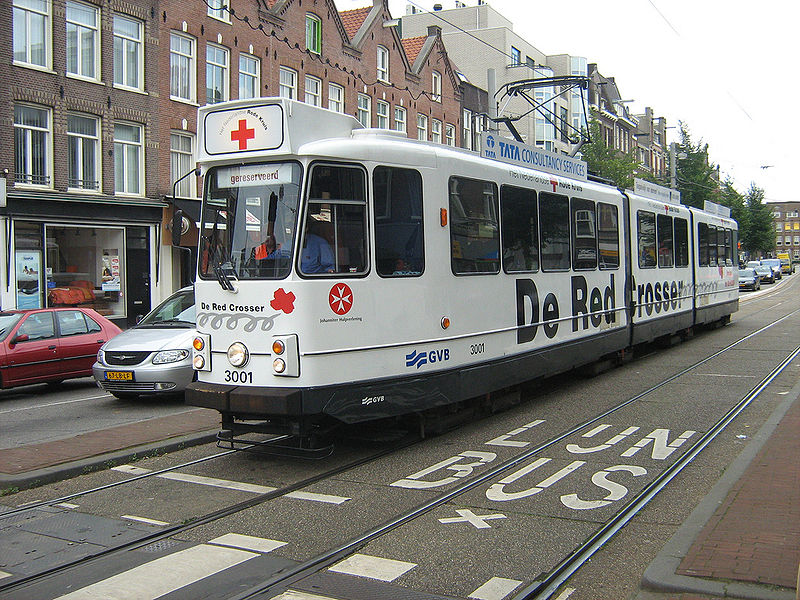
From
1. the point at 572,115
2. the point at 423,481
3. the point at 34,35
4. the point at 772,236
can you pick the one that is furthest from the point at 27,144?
the point at 772,236

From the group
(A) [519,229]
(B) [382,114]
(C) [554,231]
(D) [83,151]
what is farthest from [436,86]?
(A) [519,229]

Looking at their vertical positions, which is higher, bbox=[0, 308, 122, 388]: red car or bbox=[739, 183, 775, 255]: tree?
bbox=[739, 183, 775, 255]: tree

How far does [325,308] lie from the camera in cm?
735

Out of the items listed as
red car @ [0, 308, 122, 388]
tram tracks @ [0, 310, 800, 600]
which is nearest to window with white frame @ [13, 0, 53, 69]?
red car @ [0, 308, 122, 388]

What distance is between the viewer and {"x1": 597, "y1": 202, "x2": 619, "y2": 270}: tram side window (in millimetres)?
13016

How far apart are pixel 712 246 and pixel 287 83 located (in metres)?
16.6

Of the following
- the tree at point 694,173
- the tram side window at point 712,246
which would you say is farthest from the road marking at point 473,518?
the tree at point 694,173

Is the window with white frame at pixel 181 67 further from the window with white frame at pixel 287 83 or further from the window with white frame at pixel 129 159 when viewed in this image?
the window with white frame at pixel 287 83

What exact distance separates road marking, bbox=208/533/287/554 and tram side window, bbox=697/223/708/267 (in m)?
15.9

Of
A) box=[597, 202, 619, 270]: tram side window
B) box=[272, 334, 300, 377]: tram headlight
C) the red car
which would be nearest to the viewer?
box=[272, 334, 300, 377]: tram headlight

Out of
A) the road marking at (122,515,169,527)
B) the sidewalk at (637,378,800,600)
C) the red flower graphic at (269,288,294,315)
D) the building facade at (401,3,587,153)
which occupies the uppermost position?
the building facade at (401,3,587,153)

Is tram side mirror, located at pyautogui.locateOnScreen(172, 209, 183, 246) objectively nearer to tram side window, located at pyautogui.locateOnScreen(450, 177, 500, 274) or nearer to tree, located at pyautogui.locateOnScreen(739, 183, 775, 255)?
tram side window, located at pyautogui.locateOnScreen(450, 177, 500, 274)

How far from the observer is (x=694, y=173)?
53188mm

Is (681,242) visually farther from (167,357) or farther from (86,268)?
(86,268)
